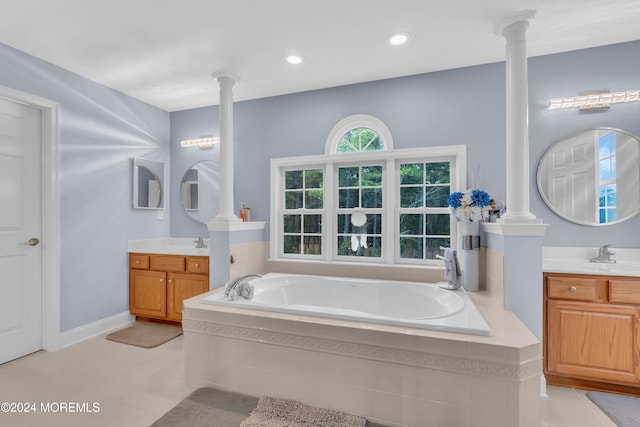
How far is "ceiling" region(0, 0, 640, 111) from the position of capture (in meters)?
1.91

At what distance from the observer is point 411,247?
2895mm

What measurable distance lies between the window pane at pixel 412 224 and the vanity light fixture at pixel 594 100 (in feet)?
4.45

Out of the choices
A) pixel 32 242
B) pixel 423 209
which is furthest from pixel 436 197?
pixel 32 242

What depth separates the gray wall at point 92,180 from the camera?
2629 mm

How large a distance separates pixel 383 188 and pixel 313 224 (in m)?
0.83

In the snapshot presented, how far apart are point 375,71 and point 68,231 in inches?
122

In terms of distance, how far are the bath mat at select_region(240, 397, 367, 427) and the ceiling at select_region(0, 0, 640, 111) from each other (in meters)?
2.40

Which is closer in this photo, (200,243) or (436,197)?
(436,197)

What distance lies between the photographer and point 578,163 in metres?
2.45

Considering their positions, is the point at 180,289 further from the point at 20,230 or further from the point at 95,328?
the point at 20,230

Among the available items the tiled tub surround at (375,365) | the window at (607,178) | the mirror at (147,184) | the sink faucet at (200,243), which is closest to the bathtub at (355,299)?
the tiled tub surround at (375,365)

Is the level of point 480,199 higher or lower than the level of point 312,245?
higher

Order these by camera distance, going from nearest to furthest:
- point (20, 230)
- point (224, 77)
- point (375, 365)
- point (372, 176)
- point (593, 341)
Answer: point (375, 365) → point (593, 341) → point (20, 230) → point (224, 77) → point (372, 176)

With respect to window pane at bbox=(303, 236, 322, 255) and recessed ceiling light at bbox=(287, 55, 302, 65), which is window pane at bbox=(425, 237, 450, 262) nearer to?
window pane at bbox=(303, 236, 322, 255)
